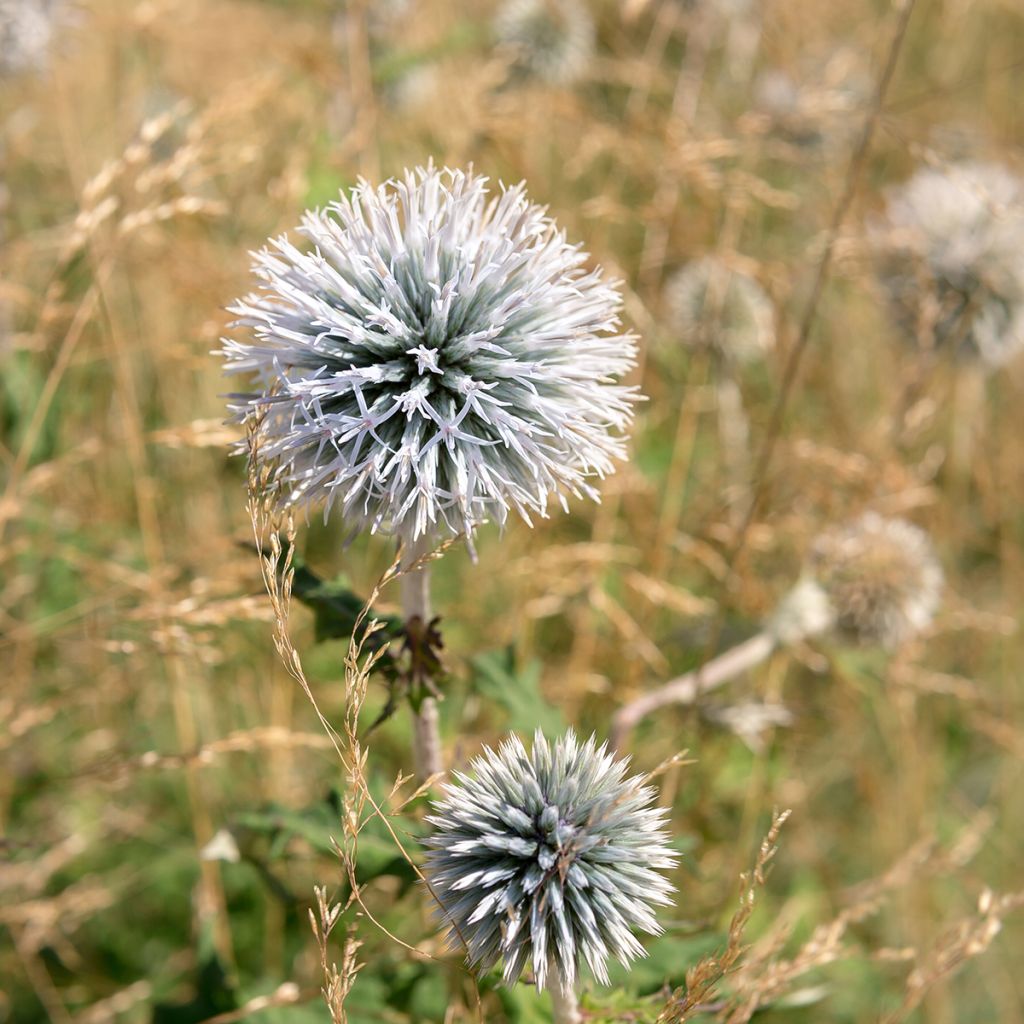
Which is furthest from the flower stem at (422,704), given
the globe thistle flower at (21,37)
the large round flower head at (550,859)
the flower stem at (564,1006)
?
the globe thistle flower at (21,37)

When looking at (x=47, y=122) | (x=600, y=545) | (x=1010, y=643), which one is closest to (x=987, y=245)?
(x=1010, y=643)

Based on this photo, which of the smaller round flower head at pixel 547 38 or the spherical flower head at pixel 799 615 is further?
the smaller round flower head at pixel 547 38

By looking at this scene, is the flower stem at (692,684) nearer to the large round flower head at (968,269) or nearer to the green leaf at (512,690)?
the green leaf at (512,690)

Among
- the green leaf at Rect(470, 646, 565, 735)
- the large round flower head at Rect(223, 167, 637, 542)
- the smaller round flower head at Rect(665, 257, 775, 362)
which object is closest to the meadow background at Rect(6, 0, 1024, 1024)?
the green leaf at Rect(470, 646, 565, 735)

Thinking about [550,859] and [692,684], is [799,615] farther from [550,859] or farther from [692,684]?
[550,859]

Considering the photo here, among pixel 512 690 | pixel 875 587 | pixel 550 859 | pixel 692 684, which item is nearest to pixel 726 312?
pixel 875 587

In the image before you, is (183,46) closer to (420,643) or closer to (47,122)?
(47,122)

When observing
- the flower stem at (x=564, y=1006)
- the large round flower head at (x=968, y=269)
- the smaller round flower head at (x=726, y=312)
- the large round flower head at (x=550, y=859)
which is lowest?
the flower stem at (x=564, y=1006)
